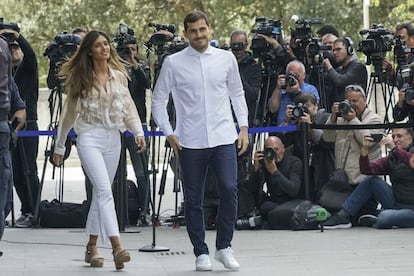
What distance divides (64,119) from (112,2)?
23.8 meters

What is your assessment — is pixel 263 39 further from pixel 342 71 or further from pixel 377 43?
pixel 377 43

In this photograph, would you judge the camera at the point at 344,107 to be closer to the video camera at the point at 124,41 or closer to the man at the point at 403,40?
the man at the point at 403,40

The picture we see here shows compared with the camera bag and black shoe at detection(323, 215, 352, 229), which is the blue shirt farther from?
the camera bag

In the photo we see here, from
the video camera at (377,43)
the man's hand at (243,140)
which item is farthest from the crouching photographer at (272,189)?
the man's hand at (243,140)

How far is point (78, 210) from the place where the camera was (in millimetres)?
14359

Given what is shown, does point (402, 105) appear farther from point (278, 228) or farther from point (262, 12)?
point (262, 12)

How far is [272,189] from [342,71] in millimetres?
1877

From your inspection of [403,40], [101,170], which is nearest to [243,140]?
[101,170]

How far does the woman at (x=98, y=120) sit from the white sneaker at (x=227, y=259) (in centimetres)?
78

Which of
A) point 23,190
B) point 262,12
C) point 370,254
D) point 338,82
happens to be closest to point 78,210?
point 23,190

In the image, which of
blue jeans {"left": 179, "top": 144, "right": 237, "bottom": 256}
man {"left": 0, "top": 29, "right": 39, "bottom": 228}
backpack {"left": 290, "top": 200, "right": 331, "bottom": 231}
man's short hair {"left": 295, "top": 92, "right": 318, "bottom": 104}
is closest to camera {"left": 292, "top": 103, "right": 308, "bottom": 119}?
man's short hair {"left": 295, "top": 92, "right": 318, "bottom": 104}

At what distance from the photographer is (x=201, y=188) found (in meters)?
10.5

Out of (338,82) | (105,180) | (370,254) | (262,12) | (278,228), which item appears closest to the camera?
(105,180)

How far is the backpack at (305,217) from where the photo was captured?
13.4 metres
